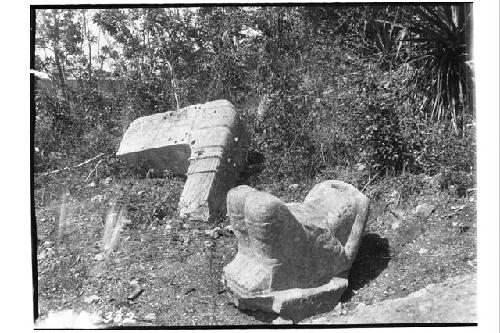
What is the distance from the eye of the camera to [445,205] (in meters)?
5.06

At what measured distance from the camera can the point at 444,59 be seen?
18.3 feet

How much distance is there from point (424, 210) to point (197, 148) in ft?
7.93

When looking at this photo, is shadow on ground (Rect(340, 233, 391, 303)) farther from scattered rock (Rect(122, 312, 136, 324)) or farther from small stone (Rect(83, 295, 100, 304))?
small stone (Rect(83, 295, 100, 304))

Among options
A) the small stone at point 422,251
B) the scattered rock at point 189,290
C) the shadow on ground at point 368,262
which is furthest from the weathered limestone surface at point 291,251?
the small stone at point 422,251

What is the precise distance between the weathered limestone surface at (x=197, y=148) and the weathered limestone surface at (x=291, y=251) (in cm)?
112

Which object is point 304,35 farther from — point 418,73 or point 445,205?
point 445,205

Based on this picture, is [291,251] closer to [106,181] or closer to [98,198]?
→ [98,198]

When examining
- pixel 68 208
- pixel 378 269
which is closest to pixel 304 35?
pixel 378 269

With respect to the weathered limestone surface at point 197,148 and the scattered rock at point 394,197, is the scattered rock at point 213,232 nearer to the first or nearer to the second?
the weathered limestone surface at point 197,148

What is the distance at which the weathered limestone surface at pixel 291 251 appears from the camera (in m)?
4.10

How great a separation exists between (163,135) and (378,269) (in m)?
2.75

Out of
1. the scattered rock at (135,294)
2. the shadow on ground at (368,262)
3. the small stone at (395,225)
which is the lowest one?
the scattered rock at (135,294)

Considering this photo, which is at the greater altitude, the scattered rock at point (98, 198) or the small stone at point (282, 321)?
the scattered rock at point (98, 198)

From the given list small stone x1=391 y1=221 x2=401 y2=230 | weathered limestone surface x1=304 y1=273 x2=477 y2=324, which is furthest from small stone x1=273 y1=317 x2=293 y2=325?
small stone x1=391 y1=221 x2=401 y2=230
